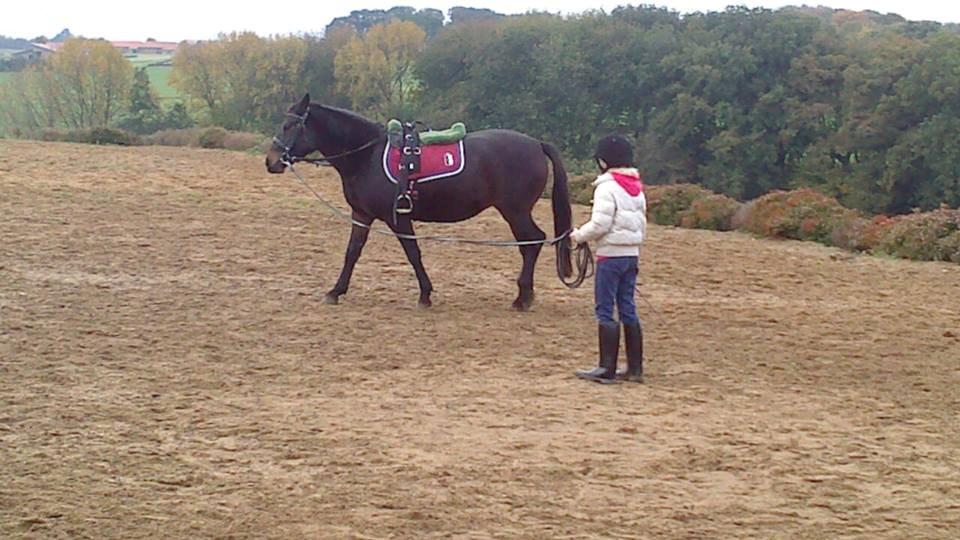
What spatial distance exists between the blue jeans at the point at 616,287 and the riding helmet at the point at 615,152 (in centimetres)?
60

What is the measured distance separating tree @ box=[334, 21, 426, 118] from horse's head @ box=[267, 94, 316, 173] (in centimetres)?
2807

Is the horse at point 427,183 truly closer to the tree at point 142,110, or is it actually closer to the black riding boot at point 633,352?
the black riding boot at point 633,352

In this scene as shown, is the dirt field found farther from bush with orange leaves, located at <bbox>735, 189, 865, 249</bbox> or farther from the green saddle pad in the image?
bush with orange leaves, located at <bbox>735, 189, 865, 249</bbox>

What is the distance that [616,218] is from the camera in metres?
7.33

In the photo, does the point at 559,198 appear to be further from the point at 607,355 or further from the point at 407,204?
the point at 607,355

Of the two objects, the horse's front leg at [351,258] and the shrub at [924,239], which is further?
the shrub at [924,239]

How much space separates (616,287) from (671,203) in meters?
10.9

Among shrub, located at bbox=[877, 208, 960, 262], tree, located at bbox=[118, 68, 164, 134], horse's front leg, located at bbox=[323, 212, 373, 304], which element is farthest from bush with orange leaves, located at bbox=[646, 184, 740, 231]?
tree, located at bbox=[118, 68, 164, 134]

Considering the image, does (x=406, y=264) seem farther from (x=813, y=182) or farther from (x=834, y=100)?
(x=834, y=100)

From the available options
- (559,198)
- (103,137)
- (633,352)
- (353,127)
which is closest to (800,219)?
(559,198)

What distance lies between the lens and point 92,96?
40.3 meters

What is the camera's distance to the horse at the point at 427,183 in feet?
32.1

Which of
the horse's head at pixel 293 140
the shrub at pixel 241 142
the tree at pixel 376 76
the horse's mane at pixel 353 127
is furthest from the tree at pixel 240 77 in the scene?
the horse's mane at pixel 353 127

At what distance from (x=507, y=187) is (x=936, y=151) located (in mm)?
26705
